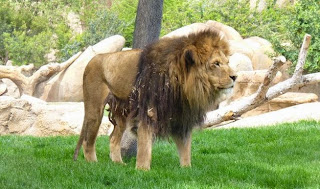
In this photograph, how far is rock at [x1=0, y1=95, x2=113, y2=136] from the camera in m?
12.4

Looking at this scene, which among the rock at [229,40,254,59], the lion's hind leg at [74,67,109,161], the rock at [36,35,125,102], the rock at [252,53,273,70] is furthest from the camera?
the rock at [36,35,125,102]

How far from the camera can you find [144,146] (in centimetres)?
643

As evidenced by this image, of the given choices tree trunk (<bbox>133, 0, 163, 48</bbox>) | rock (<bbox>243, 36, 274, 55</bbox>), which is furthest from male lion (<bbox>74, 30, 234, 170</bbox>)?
rock (<bbox>243, 36, 274, 55</bbox>)

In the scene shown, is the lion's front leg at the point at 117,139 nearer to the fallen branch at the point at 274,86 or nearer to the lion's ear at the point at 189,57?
the lion's ear at the point at 189,57

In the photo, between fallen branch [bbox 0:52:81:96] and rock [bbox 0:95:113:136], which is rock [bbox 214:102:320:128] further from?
fallen branch [bbox 0:52:81:96]

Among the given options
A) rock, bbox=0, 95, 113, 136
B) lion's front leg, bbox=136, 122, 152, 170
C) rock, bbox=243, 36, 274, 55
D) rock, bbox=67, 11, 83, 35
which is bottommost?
rock, bbox=67, 11, 83, 35

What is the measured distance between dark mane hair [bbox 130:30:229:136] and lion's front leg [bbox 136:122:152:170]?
0.29 feet

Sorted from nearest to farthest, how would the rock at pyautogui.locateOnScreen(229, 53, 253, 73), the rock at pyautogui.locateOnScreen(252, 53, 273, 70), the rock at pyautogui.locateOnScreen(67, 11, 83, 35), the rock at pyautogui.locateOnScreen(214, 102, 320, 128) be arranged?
the rock at pyautogui.locateOnScreen(214, 102, 320, 128), the rock at pyautogui.locateOnScreen(229, 53, 253, 73), the rock at pyautogui.locateOnScreen(252, 53, 273, 70), the rock at pyautogui.locateOnScreen(67, 11, 83, 35)

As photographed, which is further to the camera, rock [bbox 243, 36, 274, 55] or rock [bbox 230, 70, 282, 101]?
rock [bbox 243, 36, 274, 55]

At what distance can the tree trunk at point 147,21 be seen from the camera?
8094mm

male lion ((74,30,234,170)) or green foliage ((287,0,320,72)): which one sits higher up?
male lion ((74,30,234,170))

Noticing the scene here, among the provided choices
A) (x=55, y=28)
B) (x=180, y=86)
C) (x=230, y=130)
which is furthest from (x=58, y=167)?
(x=55, y=28)

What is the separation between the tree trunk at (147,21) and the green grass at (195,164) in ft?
5.38

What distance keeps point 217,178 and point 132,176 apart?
2.95 ft
